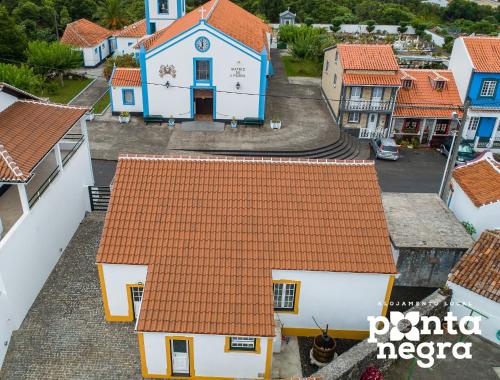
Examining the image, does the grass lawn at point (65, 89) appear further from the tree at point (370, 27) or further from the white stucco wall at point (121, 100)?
the tree at point (370, 27)

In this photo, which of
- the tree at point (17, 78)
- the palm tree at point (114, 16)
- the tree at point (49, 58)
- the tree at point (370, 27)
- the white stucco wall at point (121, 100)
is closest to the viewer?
the tree at point (17, 78)

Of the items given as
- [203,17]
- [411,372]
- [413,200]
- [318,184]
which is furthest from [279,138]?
[411,372]

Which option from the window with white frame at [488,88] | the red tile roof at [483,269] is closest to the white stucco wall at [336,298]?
the red tile roof at [483,269]

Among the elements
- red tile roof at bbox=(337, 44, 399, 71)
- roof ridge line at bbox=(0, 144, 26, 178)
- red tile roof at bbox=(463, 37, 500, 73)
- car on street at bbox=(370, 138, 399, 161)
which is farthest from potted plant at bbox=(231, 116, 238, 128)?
roof ridge line at bbox=(0, 144, 26, 178)

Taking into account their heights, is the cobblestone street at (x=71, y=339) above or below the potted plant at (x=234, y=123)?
above

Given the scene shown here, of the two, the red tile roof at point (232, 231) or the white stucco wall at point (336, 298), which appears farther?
the white stucco wall at point (336, 298)

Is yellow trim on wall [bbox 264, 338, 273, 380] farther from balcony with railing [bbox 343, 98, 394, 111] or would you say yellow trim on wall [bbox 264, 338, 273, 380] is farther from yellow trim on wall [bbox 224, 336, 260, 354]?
balcony with railing [bbox 343, 98, 394, 111]

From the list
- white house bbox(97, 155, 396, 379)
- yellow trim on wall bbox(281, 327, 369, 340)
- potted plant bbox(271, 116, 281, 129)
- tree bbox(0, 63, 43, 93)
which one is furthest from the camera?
potted plant bbox(271, 116, 281, 129)
